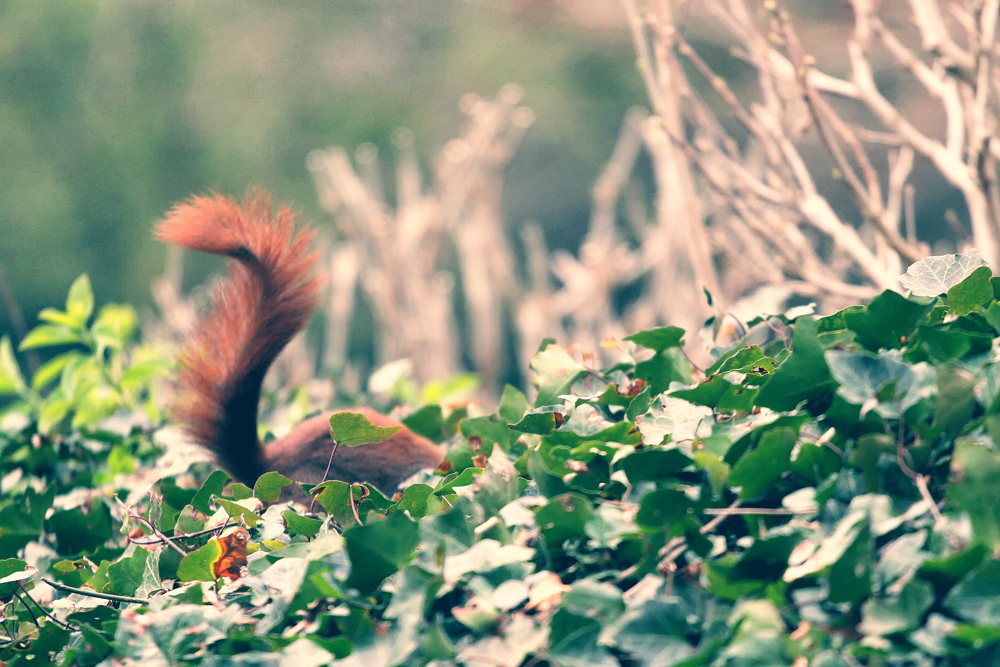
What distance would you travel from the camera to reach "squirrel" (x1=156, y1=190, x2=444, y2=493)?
1.58 meters

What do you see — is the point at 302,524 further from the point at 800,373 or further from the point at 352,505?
the point at 800,373

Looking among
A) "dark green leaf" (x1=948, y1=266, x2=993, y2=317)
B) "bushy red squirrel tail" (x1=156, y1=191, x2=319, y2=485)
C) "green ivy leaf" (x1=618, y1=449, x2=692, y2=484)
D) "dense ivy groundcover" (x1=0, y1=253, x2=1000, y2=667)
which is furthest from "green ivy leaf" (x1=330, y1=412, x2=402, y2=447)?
"dark green leaf" (x1=948, y1=266, x2=993, y2=317)

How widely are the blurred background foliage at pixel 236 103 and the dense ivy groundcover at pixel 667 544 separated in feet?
24.7

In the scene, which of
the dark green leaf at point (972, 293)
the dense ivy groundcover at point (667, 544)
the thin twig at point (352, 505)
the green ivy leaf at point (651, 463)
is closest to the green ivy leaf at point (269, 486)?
the dense ivy groundcover at point (667, 544)

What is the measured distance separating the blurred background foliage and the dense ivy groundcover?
24.7 feet

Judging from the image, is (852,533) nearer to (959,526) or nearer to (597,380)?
(959,526)

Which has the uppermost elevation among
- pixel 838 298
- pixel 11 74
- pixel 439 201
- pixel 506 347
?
pixel 11 74

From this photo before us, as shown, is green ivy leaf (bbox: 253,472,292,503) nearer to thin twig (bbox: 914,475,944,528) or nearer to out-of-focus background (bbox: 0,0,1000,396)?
thin twig (bbox: 914,475,944,528)

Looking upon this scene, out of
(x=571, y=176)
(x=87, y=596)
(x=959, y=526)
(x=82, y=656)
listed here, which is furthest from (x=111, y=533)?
(x=571, y=176)

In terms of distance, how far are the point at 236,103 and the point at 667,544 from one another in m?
10.2

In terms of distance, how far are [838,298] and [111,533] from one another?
188 cm

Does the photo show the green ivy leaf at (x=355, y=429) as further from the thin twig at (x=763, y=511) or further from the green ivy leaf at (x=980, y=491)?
the green ivy leaf at (x=980, y=491)

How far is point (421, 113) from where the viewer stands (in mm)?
9562

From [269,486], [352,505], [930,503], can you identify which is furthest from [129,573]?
[930,503]
